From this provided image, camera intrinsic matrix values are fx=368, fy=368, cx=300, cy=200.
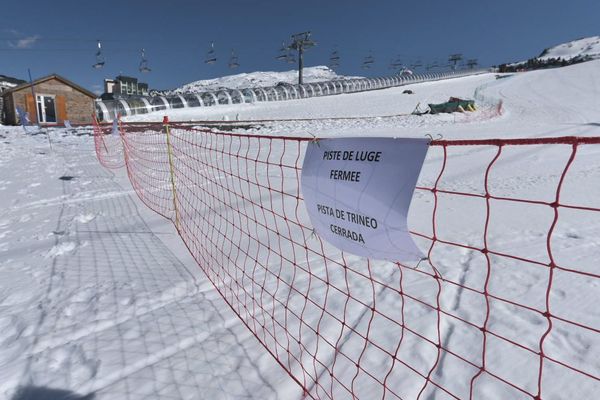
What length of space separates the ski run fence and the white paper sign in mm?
144

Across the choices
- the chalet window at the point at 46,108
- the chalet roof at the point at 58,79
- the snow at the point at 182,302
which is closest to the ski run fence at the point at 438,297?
the snow at the point at 182,302

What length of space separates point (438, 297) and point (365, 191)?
36.3 inches

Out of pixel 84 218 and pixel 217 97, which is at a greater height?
pixel 217 97

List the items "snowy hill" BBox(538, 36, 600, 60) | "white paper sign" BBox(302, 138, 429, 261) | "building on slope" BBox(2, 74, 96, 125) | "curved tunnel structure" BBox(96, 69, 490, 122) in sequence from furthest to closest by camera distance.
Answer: "snowy hill" BBox(538, 36, 600, 60), "curved tunnel structure" BBox(96, 69, 490, 122), "building on slope" BBox(2, 74, 96, 125), "white paper sign" BBox(302, 138, 429, 261)

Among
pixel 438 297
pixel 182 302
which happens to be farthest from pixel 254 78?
pixel 438 297

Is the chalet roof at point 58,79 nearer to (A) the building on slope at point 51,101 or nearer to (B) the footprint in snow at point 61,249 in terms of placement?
(A) the building on slope at point 51,101

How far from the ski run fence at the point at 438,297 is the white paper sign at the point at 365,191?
14 cm

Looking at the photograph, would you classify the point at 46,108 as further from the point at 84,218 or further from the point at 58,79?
the point at 84,218

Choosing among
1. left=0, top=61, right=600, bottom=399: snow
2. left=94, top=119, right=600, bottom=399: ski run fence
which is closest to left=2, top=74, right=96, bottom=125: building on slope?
left=0, top=61, right=600, bottom=399: snow

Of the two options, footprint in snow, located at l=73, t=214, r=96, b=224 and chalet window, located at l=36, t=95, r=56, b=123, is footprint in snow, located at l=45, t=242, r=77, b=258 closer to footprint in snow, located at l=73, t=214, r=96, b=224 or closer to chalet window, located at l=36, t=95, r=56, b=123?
footprint in snow, located at l=73, t=214, r=96, b=224

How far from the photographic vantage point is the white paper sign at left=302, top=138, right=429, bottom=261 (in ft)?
4.93

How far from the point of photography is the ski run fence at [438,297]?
2.03 m

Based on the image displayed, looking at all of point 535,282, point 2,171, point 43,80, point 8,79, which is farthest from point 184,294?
point 8,79

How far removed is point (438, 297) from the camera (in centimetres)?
213
